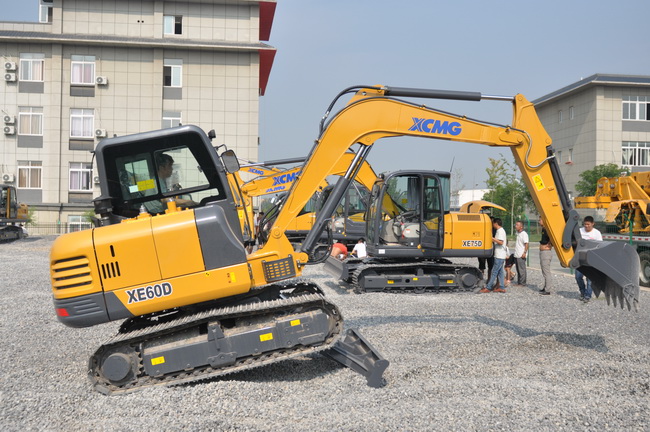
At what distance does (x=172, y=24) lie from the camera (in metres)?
34.4

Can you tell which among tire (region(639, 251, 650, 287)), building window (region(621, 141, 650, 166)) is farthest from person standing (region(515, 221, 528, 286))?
building window (region(621, 141, 650, 166))

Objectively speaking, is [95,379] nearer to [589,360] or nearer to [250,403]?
[250,403]

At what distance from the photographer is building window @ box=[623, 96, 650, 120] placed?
146 feet

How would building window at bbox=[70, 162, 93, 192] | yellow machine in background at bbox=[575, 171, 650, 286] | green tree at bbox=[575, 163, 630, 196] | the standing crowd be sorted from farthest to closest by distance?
green tree at bbox=[575, 163, 630, 196]
building window at bbox=[70, 162, 93, 192]
yellow machine in background at bbox=[575, 171, 650, 286]
the standing crowd

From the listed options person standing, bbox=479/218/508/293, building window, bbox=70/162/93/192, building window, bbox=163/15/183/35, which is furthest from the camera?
building window, bbox=70/162/93/192

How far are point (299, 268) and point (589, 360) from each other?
363 cm

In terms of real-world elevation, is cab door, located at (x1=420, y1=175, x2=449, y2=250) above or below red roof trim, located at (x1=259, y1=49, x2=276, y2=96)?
below

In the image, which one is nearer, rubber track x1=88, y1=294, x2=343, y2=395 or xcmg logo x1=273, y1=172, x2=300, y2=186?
rubber track x1=88, y1=294, x2=343, y2=395

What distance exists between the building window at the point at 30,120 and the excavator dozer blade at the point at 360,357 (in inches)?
1307

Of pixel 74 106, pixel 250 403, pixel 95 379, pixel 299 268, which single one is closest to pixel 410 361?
pixel 299 268

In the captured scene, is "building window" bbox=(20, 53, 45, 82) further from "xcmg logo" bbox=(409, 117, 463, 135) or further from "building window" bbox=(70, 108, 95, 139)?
"xcmg logo" bbox=(409, 117, 463, 135)

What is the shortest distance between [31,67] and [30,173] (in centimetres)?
621

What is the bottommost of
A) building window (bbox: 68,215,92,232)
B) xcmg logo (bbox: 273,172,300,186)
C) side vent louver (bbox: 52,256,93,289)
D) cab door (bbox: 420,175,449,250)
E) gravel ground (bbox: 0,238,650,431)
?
gravel ground (bbox: 0,238,650,431)

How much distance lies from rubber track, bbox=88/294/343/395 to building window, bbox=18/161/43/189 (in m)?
32.2
